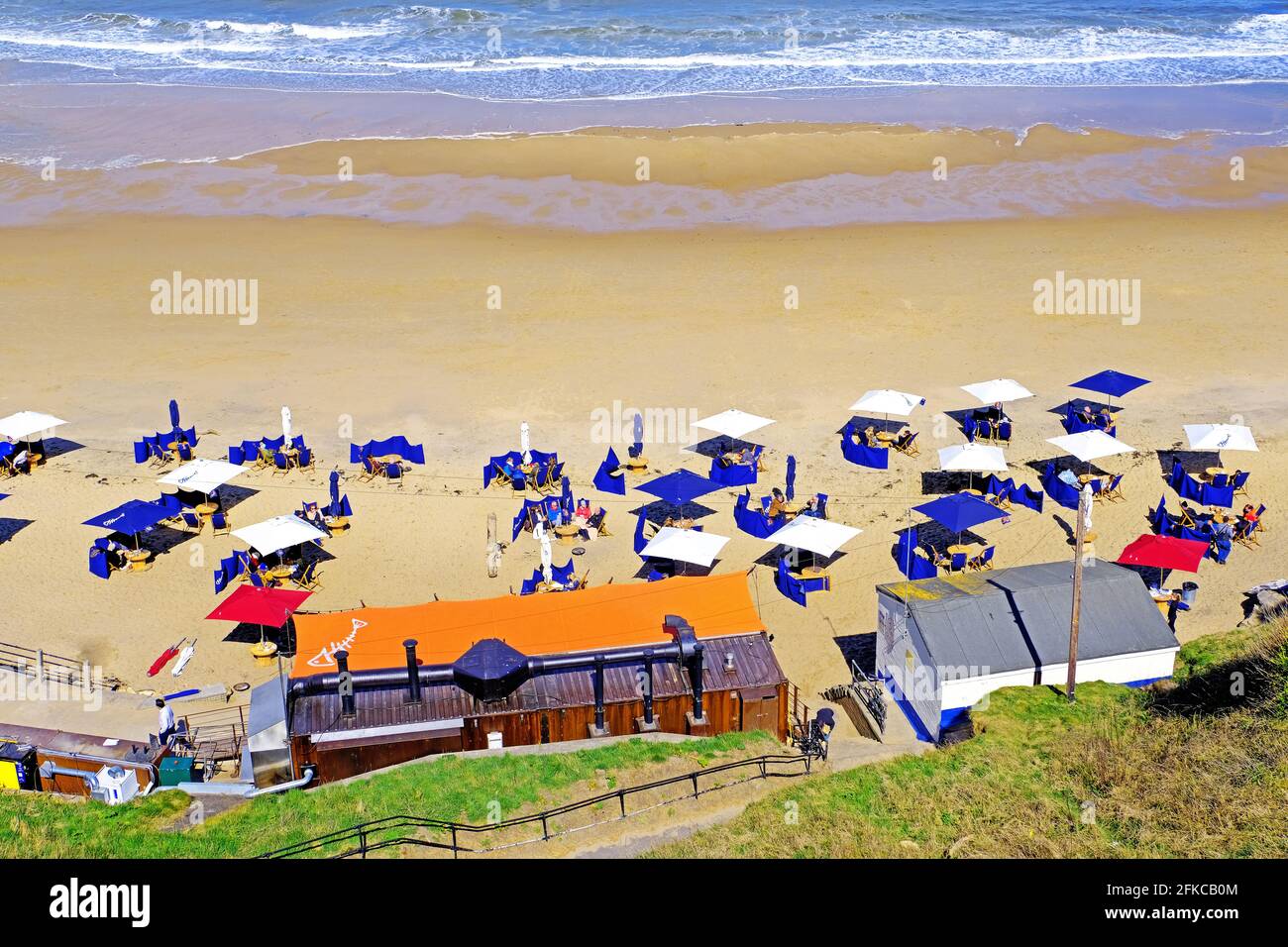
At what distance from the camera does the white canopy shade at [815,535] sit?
22016 millimetres

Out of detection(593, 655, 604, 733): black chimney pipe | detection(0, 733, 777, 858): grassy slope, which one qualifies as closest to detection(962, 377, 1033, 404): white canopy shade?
detection(0, 733, 777, 858): grassy slope

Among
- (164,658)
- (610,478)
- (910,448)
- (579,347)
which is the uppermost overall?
(579,347)

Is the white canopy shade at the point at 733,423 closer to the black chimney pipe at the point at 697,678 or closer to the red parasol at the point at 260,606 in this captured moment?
the red parasol at the point at 260,606

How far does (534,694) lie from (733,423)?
11.5 m

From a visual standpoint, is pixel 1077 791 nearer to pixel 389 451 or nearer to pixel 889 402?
pixel 889 402

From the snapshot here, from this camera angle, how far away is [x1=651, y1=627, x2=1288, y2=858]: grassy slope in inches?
533

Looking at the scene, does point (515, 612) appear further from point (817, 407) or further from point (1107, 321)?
point (1107, 321)

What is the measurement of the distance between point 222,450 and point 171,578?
18.8 feet

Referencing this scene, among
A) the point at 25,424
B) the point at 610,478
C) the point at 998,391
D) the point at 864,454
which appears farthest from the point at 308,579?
the point at 998,391

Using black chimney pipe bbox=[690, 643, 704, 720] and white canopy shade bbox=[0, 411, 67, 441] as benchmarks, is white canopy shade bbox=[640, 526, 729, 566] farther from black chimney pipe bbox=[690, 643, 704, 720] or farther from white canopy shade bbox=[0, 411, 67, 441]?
white canopy shade bbox=[0, 411, 67, 441]

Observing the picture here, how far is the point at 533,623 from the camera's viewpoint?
19.0 metres

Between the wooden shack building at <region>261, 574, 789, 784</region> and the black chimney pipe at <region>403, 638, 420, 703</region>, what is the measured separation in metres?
0.02

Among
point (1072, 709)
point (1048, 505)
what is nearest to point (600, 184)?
point (1048, 505)
